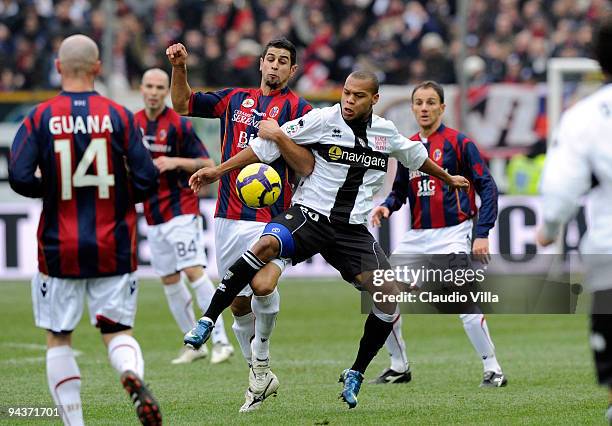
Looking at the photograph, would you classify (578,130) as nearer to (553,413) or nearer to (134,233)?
(134,233)

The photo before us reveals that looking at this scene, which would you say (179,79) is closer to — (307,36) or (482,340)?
(482,340)

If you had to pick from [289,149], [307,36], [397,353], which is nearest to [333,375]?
[397,353]

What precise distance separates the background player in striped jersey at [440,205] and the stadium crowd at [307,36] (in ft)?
43.2

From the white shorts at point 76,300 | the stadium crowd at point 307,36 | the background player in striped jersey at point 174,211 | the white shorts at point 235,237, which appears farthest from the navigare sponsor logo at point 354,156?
the stadium crowd at point 307,36

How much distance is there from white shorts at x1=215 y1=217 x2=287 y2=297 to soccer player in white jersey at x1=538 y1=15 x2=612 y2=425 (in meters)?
3.71

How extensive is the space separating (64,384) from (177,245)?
506 centimetres

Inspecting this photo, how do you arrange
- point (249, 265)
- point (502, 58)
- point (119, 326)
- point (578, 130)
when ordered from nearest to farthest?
point (578, 130) → point (119, 326) → point (249, 265) → point (502, 58)

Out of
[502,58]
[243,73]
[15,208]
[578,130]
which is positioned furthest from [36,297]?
[502,58]

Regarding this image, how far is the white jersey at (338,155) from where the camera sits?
26.4 ft

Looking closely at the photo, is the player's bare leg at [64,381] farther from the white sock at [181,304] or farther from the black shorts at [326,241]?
the white sock at [181,304]

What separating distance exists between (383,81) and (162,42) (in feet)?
14.9

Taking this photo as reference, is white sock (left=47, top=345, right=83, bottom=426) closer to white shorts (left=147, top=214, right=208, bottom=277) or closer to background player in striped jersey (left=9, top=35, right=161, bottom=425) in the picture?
background player in striped jersey (left=9, top=35, right=161, bottom=425)

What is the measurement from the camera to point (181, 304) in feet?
37.9

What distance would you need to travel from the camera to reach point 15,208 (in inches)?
A: 711
